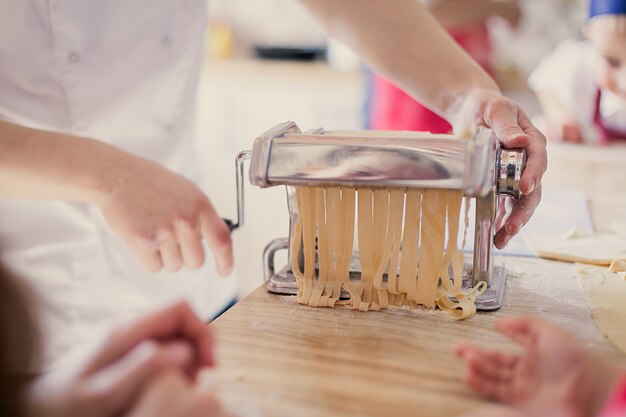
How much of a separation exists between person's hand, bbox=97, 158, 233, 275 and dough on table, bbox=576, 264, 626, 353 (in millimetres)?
320

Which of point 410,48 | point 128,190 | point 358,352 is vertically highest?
point 410,48

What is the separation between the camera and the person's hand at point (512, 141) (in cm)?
63

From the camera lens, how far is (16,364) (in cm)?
36

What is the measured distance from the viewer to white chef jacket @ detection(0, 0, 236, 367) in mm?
741

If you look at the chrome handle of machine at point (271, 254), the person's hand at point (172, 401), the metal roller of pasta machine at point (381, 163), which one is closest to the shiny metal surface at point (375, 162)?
the metal roller of pasta machine at point (381, 163)

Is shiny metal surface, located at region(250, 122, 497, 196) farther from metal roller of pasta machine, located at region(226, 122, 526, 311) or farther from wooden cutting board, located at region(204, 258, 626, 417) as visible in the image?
wooden cutting board, located at region(204, 258, 626, 417)

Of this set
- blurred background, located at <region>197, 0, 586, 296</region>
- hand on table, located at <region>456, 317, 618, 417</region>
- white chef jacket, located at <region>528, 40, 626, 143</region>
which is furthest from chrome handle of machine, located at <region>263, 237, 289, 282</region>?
blurred background, located at <region>197, 0, 586, 296</region>

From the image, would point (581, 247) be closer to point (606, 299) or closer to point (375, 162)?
point (606, 299)

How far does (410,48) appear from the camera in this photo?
85 centimetres

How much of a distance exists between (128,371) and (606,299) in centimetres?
47

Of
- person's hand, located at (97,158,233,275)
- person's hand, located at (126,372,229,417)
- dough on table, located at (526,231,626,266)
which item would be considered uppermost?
person's hand, located at (97,158,233,275)

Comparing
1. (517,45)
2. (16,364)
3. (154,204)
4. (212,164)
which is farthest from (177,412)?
(517,45)

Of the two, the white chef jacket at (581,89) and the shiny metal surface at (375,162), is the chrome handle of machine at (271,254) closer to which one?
the shiny metal surface at (375,162)

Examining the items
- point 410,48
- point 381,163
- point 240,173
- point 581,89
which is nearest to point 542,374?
point 381,163
